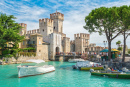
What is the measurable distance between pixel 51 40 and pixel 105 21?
949 inches

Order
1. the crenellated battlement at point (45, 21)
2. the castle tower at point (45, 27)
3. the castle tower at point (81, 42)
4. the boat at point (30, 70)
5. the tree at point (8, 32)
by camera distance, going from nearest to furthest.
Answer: the boat at point (30, 70) → the tree at point (8, 32) → the castle tower at point (45, 27) → the crenellated battlement at point (45, 21) → the castle tower at point (81, 42)

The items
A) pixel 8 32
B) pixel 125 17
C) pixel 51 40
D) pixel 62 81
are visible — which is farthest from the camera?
pixel 51 40

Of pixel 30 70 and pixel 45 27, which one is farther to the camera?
pixel 45 27

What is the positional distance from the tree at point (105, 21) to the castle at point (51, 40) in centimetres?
1858

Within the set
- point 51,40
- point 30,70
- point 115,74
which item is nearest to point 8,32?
point 51,40

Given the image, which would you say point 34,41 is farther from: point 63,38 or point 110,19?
point 110,19

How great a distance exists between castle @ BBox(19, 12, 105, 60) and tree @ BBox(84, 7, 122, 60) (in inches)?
732

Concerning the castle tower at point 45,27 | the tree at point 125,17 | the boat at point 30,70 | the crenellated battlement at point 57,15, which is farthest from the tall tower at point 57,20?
the boat at point 30,70

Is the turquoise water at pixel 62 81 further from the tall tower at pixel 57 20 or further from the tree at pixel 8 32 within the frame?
the tall tower at pixel 57 20

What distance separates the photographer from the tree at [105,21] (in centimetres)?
2381

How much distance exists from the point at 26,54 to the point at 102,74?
2505cm

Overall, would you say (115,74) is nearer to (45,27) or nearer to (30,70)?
(30,70)

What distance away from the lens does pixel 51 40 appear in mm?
45750

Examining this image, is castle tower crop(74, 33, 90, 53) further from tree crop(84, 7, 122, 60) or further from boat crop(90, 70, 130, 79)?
boat crop(90, 70, 130, 79)
